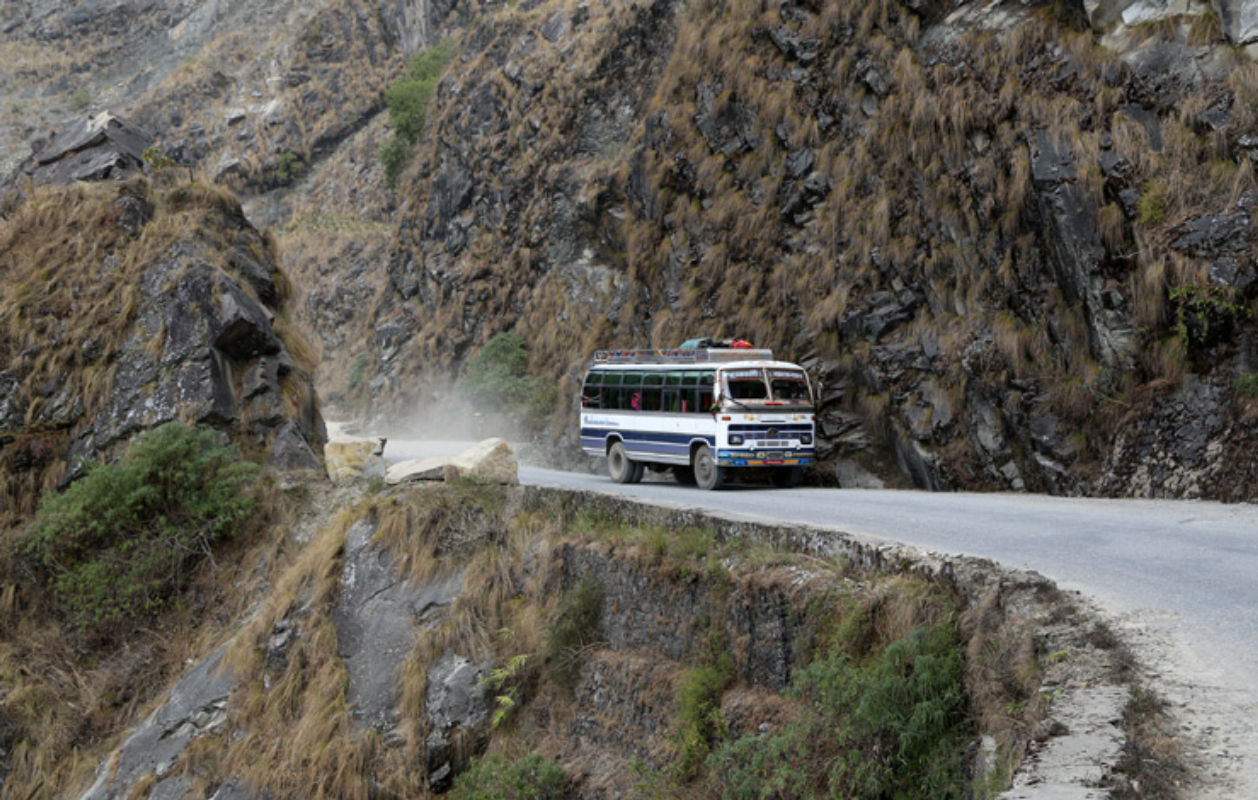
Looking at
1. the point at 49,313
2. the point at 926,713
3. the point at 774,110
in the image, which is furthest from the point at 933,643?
the point at 774,110

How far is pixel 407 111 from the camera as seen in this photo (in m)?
49.9

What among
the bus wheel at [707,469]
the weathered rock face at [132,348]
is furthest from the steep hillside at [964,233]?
the weathered rock face at [132,348]

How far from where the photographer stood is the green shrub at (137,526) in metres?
13.2

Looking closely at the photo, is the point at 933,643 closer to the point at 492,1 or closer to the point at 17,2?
the point at 492,1

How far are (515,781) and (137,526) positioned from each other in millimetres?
8066

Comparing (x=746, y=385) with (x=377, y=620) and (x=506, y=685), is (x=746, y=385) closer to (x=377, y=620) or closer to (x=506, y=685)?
(x=377, y=620)

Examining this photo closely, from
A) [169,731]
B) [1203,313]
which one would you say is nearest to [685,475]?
[1203,313]

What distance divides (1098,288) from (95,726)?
50.0 feet

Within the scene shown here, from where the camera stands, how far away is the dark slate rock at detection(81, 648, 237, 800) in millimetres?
10805

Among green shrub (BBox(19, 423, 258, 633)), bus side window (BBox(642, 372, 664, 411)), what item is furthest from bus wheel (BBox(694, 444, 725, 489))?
green shrub (BBox(19, 423, 258, 633))

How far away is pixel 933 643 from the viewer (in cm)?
567

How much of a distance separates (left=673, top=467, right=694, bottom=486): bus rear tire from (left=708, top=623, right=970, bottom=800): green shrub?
40.4 ft

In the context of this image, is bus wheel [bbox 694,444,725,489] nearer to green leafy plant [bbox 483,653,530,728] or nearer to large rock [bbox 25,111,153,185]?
green leafy plant [bbox 483,653,530,728]

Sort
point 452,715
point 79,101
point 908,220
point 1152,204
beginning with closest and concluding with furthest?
point 452,715, point 1152,204, point 908,220, point 79,101
